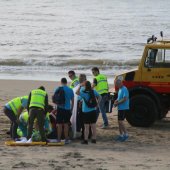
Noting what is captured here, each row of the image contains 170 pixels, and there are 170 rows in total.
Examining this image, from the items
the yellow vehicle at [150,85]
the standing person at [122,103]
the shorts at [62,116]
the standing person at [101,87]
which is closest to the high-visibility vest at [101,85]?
the standing person at [101,87]

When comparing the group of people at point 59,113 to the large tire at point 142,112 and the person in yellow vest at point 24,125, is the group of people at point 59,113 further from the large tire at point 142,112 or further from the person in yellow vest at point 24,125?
the large tire at point 142,112

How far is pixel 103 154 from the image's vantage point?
1251cm

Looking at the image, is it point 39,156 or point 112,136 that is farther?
point 112,136

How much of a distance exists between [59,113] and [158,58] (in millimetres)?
3173

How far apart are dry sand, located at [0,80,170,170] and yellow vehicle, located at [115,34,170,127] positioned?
1.17ft

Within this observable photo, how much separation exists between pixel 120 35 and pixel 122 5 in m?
32.2

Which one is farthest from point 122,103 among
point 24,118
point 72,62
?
point 72,62

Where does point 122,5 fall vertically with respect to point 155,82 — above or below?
above

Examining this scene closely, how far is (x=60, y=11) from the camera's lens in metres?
72.2

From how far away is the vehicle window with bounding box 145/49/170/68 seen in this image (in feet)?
49.8

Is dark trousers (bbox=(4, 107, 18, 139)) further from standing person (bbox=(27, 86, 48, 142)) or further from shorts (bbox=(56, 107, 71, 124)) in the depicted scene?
shorts (bbox=(56, 107, 71, 124))

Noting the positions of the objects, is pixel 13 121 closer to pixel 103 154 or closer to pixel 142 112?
pixel 103 154

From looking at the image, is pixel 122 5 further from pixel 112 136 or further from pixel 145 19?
pixel 112 136

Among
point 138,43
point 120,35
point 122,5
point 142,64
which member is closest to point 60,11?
point 122,5
